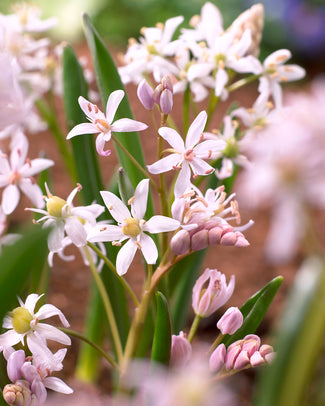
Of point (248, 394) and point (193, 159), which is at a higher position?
point (193, 159)

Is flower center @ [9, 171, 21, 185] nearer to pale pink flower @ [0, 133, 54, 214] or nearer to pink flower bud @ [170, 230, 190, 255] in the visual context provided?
pale pink flower @ [0, 133, 54, 214]

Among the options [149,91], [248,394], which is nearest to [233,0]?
[248,394]

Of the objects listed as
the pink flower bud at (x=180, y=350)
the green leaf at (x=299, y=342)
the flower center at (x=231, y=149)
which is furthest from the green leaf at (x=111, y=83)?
the green leaf at (x=299, y=342)

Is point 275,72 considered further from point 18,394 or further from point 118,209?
point 18,394

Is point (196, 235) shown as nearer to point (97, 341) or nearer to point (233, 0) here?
point (97, 341)

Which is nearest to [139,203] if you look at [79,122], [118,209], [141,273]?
[118,209]
